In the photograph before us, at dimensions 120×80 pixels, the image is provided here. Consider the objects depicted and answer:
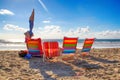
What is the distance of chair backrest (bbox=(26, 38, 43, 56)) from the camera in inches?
378

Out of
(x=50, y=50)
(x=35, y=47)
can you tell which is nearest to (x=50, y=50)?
(x=50, y=50)

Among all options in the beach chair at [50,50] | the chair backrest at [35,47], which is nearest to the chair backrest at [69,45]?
the beach chair at [50,50]

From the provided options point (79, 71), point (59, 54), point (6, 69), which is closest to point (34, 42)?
point (59, 54)

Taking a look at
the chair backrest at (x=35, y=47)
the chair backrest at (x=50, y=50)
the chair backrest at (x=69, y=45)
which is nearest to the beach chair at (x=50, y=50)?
the chair backrest at (x=50, y=50)

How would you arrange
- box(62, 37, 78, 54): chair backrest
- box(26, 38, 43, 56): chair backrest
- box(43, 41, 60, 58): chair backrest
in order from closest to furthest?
box(43, 41, 60, 58): chair backrest, box(62, 37, 78, 54): chair backrest, box(26, 38, 43, 56): chair backrest

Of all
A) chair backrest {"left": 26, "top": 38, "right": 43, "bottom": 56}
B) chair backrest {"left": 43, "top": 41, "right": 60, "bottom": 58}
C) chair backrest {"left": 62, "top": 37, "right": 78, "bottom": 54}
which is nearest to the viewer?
chair backrest {"left": 43, "top": 41, "right": 60, "bottom": 58}

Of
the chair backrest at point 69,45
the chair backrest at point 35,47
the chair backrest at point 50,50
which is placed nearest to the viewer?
the chair backrest at point 50,50

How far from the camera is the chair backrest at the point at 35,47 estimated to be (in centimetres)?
959

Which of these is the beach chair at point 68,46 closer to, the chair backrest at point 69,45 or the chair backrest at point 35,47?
the chair backrest at point 69,45

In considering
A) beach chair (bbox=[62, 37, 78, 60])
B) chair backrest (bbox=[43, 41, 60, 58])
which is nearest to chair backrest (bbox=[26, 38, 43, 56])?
chair backrest (bbox=[43, 41, 60, 58])

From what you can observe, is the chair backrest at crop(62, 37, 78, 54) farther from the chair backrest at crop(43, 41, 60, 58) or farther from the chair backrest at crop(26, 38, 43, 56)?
the chair backrest at crop(26, 38, 43, 56)

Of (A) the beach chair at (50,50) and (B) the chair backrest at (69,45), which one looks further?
(B) the chair backrest at (69,45)

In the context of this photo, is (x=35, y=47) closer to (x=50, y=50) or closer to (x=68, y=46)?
(x=50, y=50)

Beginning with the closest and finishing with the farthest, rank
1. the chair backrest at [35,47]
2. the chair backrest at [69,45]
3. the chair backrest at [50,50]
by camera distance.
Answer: the chair backrest at [50,50]
the chair backrest at [69,45]
the chair backrest at [35,47]
